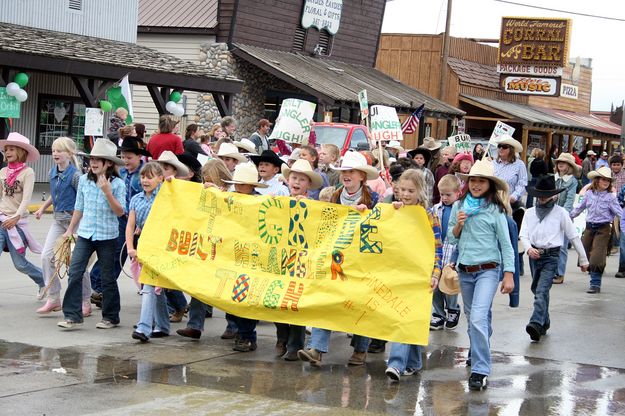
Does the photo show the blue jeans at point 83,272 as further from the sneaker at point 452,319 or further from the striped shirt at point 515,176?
the striped shirt at point 515,176

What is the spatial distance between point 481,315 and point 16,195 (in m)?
5.06

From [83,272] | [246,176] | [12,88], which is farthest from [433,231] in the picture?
[12,88]

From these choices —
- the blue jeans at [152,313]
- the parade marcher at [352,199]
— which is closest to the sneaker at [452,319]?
the parade marcher at [352,199]

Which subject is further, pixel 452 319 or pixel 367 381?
pixel 452 319

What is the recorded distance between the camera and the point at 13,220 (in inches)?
420

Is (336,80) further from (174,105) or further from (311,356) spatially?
(311,356)

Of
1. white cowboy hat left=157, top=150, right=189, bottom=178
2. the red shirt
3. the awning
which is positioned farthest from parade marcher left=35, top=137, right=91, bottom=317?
the awning

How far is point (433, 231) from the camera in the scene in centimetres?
840

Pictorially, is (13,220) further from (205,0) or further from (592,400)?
(205,0)

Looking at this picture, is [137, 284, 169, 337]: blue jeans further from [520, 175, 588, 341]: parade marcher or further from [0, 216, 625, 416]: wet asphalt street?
[520, 175, 588, 341]: parade marcher

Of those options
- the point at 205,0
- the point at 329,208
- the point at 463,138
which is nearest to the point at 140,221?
the point at 329,208

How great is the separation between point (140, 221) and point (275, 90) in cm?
2446

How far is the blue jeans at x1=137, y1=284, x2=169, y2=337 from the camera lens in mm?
9297

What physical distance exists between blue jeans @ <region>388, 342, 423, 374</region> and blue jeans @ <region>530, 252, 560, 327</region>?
2132mm
